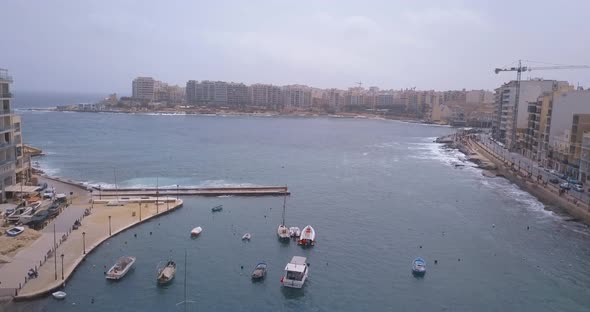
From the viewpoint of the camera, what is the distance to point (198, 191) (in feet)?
81.9

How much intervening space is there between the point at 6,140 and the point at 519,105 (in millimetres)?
38853

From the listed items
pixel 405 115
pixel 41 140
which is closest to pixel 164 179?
pixel 41 140

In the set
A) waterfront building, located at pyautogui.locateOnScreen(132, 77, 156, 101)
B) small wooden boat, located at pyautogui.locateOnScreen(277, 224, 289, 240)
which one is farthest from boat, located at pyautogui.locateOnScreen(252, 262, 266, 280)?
waterfront building, located at pyautogui.locateOnScreen(132, 77, 156, 101)

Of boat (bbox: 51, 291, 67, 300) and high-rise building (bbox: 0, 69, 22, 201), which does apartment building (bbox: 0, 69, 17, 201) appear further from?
boat (bbox: 51, 291, 67, 300)

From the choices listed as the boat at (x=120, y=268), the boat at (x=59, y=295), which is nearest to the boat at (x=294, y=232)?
the boat at (x=120, y=268)

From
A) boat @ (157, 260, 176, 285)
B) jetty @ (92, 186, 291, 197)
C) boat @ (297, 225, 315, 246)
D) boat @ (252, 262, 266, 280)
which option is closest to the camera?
boat @ (157, 260, 176, 285)

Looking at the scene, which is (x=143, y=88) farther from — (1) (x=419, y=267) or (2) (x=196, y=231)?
(1) (x=419, y=267)

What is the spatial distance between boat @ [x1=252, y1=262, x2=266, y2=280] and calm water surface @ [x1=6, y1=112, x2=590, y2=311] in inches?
10.5

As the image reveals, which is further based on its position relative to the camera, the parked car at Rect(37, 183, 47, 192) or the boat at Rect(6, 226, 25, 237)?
the parked car at Rect(37, 183, 47, 192)

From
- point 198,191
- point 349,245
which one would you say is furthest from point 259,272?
point 198,191

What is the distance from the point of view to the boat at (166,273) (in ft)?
45.8

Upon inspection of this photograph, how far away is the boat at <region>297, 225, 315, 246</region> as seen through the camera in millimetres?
17745

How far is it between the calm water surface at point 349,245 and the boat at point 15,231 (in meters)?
2.45

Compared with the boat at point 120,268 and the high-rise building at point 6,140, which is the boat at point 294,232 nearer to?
the boat at point 120,268
